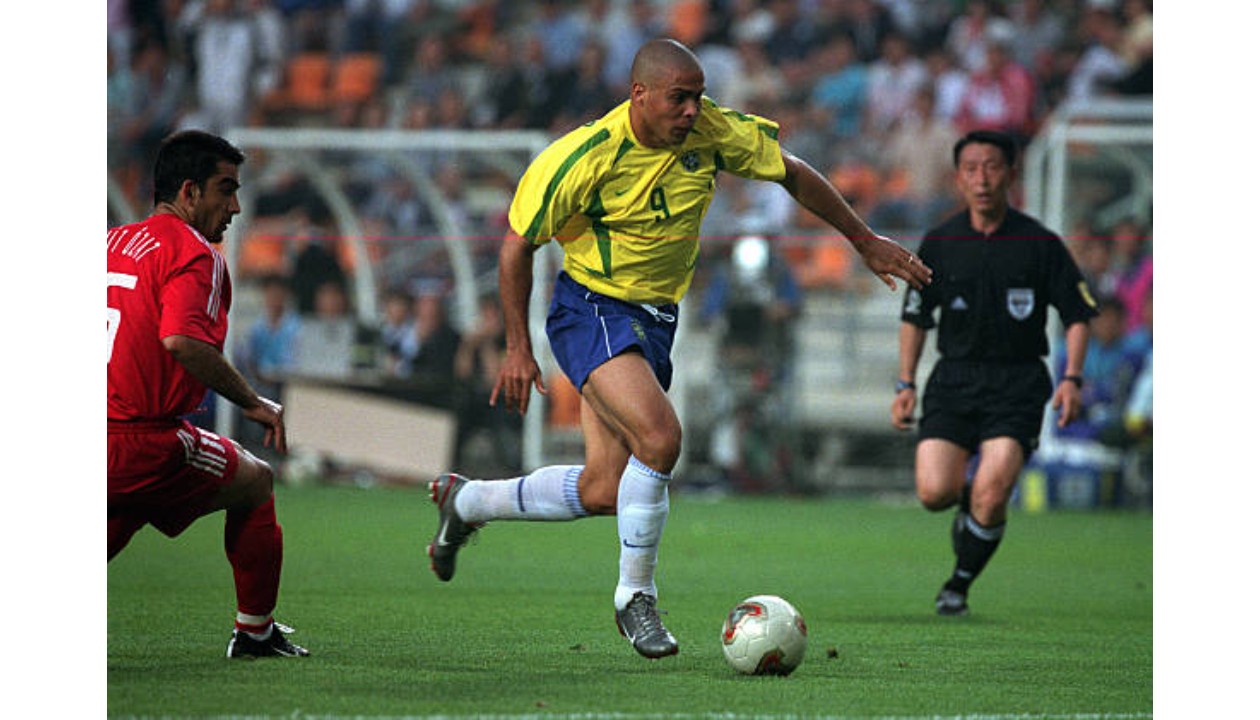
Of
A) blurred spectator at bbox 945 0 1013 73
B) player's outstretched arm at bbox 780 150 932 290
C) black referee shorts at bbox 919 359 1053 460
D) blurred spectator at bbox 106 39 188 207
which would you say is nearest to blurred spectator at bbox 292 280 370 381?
blurred spectator at bbox 106 39 188 207

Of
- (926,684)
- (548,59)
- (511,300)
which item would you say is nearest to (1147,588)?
(926,684)

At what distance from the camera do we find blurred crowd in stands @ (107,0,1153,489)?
1631 cm

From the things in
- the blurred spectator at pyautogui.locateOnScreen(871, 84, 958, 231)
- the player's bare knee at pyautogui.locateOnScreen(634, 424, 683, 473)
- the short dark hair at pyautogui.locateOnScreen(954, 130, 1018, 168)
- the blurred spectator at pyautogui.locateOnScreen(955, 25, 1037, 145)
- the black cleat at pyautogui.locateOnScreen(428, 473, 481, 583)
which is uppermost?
the blurred spectator at pyautogui.locateOnScreen(955, 25, 1037, 145)

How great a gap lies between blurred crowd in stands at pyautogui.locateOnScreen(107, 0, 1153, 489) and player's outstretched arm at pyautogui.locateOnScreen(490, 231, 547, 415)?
9677 mm

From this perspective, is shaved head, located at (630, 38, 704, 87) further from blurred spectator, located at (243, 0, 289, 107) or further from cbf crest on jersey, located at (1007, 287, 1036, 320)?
blurred spectator, located at (243, 0, 289, 107)

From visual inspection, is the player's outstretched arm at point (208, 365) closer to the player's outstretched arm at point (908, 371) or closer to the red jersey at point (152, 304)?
the red jersey at point (152, 304)

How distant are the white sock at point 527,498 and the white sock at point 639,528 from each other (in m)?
0.53

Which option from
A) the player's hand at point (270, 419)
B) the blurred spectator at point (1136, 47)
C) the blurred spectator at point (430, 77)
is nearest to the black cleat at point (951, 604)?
the player's hand at point (270, 419)

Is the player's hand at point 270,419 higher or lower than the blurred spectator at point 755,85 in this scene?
lower

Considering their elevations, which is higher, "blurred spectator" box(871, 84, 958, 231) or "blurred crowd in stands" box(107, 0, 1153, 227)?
"blurred crowd in stands" box(107, 0, 1153, 227)

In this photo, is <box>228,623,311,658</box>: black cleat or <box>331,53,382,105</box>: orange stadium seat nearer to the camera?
<box>228,623,311,658</box>: black cleat

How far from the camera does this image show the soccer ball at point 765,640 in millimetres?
6098

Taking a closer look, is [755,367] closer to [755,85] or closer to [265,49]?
[755,85]

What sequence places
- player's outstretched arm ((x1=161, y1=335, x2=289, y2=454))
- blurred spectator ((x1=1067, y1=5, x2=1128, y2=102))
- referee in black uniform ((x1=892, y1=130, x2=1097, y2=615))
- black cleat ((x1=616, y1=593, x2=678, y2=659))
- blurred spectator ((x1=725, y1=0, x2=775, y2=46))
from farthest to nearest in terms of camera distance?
1. blurred spectator ((x1=725, y1=0, x2=775, y2=46))
2. blurred spectator ((x1=1067, y1=5, x2=1128, y2=102))
3. referee in black uniform ((x1=892, y1=130, x2=1097, y2=615))
4. black cleat ((x1=616, y1=593, x2=678, y2=659))
5. player's outstretched arm ((x1=161, y1=335, x2=289, y2=454))
